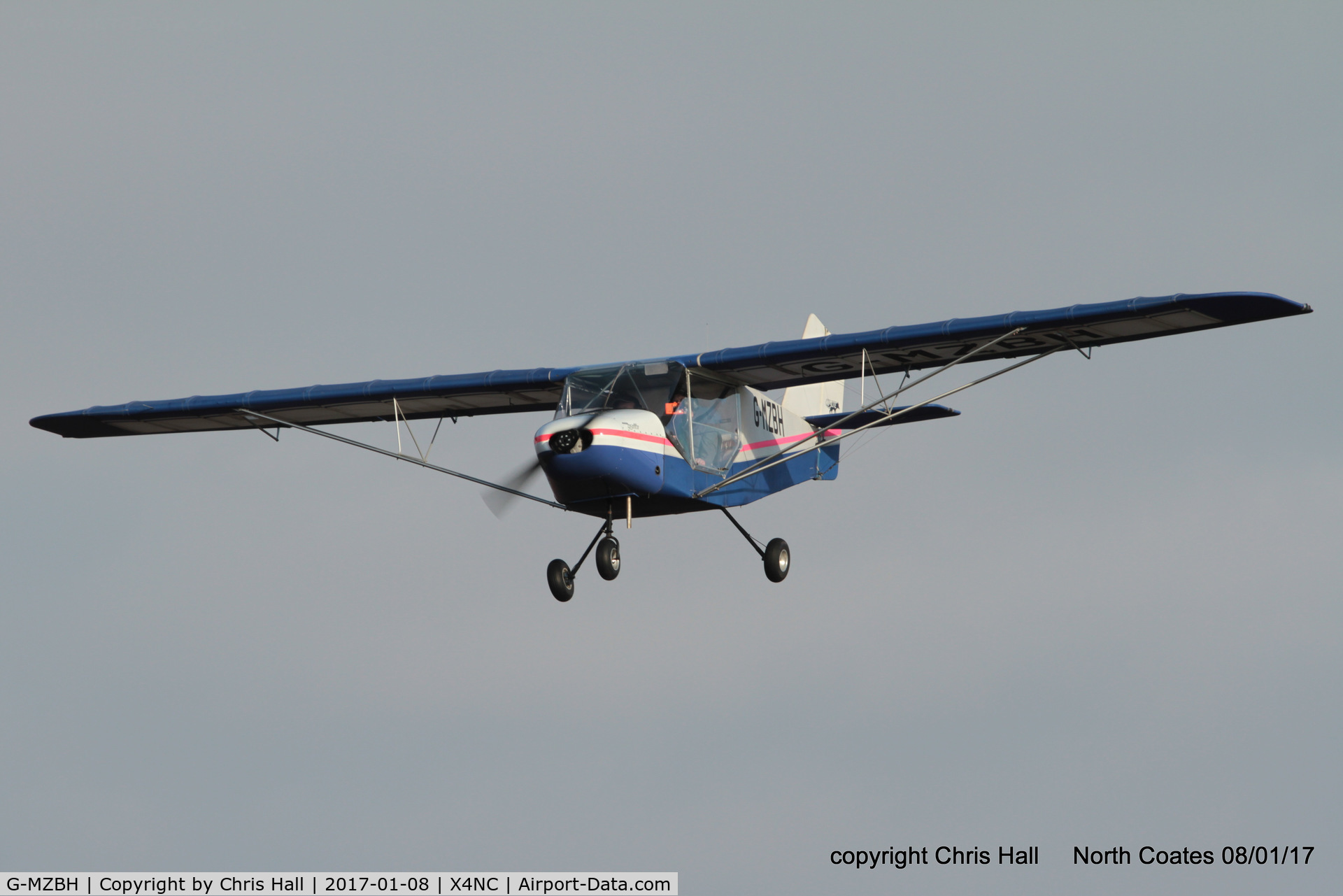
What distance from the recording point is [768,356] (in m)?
25.7

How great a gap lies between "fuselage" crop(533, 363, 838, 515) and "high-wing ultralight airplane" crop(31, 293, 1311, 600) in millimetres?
20

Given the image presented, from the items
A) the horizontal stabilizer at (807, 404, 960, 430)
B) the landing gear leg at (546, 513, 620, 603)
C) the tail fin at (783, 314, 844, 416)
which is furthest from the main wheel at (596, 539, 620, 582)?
the tail fin at (783, 314, 844, 416)

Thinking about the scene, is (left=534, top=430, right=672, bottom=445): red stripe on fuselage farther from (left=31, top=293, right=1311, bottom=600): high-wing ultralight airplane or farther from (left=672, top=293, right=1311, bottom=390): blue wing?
(left=672, top=293, right=1311, bottom=390): blue wing

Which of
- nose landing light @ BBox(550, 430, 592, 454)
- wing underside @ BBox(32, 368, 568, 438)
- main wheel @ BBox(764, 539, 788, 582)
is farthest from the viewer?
wing underside @ BBox(32, 368, 568, 438)

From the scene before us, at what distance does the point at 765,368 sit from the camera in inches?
1030

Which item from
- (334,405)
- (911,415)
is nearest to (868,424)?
(911,415)

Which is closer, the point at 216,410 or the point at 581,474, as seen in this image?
the point at 581,474

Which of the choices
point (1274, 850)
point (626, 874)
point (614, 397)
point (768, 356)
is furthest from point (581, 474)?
point (1274, 850)

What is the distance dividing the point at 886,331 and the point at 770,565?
3792 millimetres

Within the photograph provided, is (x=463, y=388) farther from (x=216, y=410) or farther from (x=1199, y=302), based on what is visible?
(x=1199, y=302)

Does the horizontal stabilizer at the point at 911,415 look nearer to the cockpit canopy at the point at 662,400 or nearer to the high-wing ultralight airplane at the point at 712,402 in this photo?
the high-wing ultralight airplane at the point at 712,402

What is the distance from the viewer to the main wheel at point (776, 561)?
2678 centimetres

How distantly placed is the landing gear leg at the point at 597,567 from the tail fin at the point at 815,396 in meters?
6.54

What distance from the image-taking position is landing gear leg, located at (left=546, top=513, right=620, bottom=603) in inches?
949
